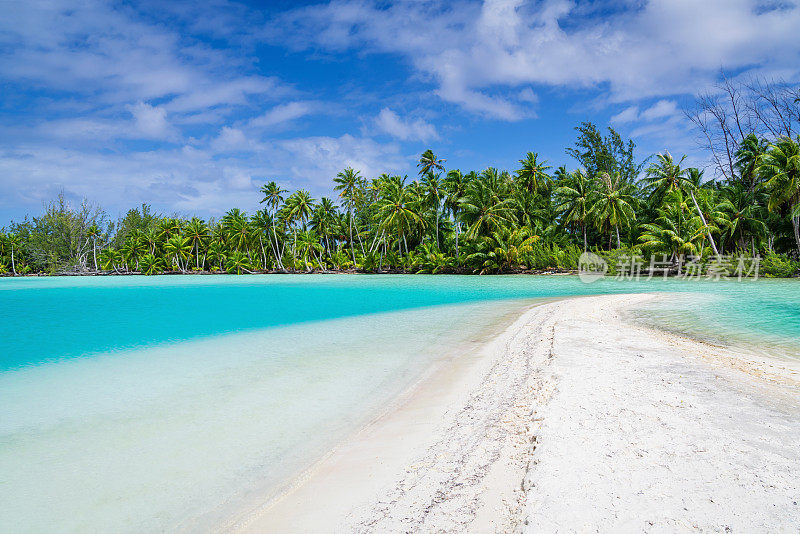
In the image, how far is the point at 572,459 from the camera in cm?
306

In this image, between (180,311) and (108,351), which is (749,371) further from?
(180,311)

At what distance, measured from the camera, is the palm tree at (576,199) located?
39781mm

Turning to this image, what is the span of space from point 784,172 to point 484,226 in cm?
2212

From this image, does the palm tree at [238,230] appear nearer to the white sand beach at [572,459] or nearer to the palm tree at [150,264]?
the palm tree at [150,264]

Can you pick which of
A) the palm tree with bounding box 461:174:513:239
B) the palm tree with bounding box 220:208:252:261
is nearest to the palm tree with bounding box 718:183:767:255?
the palm tree with bounding box 461:174:513:239

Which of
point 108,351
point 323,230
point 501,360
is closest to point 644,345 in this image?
point 501,360

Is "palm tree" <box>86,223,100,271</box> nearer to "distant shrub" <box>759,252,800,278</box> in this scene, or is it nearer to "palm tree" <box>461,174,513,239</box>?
"palm tree" <box>461,174,513,239</box>

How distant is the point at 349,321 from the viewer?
1296 centimetres

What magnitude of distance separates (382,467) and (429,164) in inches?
1775

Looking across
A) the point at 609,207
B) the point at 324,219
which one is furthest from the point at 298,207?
the point at 609,207

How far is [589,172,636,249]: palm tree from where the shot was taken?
122ft

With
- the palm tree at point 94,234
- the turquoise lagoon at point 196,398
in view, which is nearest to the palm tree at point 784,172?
the turquoise lagoon at point 196,398

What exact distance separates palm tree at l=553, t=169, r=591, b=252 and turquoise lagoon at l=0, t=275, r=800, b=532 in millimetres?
28013

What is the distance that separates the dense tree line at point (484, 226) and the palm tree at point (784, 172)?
9cm
